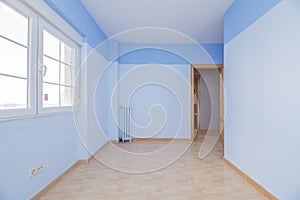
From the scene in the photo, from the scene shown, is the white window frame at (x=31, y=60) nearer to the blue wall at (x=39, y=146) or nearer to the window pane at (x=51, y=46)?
the blue wall at (x=39, y=146)

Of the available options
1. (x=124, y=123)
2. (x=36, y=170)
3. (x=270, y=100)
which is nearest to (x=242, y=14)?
(x=270, y=100)

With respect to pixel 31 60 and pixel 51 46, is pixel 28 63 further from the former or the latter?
pixel 51 46

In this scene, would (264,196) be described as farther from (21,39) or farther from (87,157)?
(21,39)

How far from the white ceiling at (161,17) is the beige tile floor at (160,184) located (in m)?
2.52

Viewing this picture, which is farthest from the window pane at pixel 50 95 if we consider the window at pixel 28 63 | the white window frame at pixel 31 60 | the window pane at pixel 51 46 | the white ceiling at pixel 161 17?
the white ceiling at pixel 161 17

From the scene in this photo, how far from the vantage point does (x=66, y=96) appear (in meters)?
→ 2.85

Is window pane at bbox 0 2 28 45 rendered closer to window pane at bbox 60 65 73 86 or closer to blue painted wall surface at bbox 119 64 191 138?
window pane at bbox 60 65 73 86

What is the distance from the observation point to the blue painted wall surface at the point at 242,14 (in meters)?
2.14

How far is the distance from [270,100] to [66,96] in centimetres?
260

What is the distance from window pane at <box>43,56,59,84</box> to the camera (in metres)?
2.26

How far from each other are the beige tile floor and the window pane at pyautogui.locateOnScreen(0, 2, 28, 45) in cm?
161

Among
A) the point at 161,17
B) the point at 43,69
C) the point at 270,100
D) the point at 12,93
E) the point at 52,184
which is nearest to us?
the point at 12,93

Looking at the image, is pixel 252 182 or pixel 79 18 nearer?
pixel 252 182

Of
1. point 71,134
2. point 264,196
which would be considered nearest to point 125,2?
point 71,134
